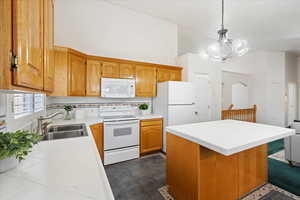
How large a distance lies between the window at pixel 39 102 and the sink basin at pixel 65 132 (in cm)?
36

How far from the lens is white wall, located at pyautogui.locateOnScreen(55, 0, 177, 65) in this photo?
108 inches

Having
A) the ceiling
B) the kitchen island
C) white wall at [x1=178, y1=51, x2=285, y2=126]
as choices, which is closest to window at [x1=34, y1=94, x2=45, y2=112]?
the kitchen island

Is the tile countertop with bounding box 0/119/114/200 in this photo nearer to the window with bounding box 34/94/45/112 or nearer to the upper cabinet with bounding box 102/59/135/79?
the window with bounding box 34/94/45/112

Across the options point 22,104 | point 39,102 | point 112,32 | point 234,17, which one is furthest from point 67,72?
point 234,17

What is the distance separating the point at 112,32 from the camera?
10.5ft

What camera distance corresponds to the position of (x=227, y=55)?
7.94ft

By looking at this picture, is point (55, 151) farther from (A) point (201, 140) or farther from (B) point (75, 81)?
(B) point (75, 81)

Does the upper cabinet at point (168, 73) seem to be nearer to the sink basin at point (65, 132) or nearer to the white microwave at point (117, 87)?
the white microwave at point (117, 87)

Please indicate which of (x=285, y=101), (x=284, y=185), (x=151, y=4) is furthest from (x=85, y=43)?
(x=285, y=101)

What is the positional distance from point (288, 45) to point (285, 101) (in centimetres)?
219

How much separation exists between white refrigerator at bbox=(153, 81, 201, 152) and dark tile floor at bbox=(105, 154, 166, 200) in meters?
0.65

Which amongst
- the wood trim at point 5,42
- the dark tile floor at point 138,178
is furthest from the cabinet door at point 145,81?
the wood trim at point 5,42

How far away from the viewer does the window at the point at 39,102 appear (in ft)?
6.25

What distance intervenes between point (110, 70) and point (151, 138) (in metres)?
1.81
